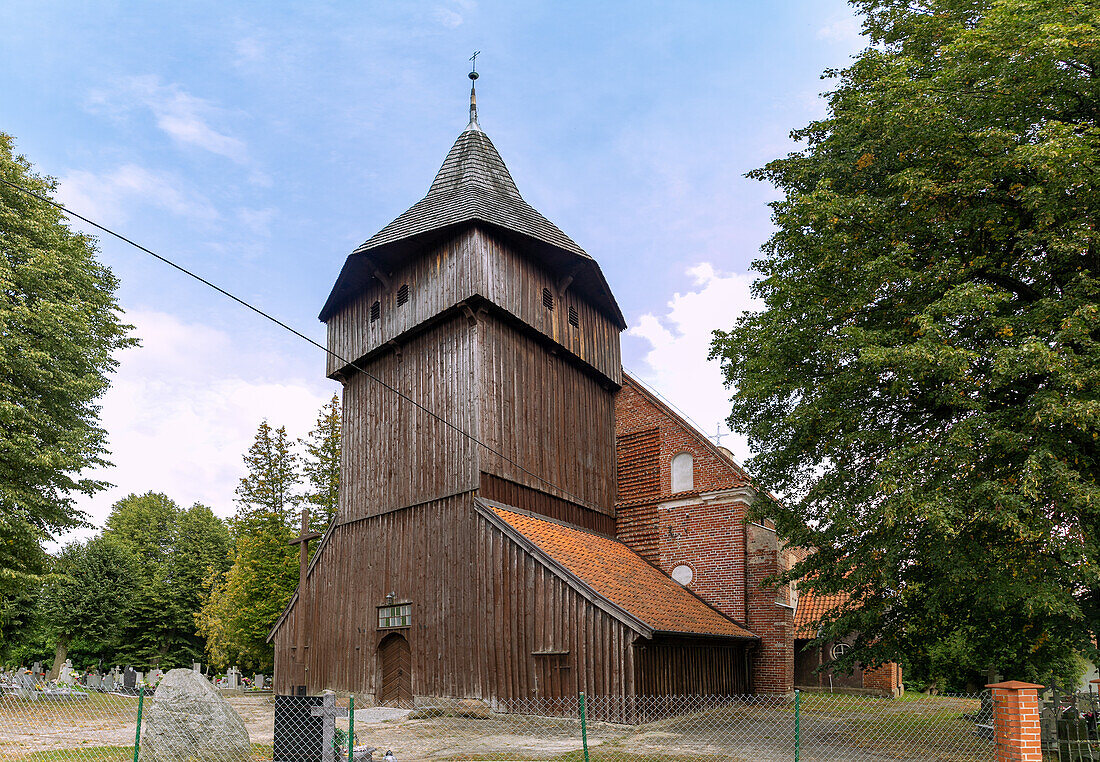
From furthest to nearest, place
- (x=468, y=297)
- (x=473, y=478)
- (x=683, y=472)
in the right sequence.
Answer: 1. (x=683, y=472)
2. (x=468, y=297)
3. (x=473, y=478)

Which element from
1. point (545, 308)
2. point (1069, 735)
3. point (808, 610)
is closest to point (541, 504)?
point (545, 308)

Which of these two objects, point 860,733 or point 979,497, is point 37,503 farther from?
point 979,497

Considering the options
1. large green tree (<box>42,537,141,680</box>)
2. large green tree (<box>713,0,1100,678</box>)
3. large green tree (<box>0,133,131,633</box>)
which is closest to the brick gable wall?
large green tree (<box>713,0,1100,678</box>)

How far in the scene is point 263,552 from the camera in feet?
106

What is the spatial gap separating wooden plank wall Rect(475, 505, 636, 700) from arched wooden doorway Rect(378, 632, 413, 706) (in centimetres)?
248

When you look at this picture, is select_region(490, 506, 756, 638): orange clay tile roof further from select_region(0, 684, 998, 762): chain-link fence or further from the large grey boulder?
the large grey boulder

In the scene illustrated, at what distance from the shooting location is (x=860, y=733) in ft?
49.1

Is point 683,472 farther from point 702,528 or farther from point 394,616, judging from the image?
point 394,616

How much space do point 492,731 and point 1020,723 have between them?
30.1ft

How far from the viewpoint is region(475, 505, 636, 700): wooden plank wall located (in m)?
15.9

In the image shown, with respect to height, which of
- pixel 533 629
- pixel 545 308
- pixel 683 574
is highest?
pixel 545 308

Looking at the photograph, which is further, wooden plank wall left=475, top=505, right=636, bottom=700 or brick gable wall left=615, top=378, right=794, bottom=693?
brick gable wall left=615, top=378, right=794, bottom=693

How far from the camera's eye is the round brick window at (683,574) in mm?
22078

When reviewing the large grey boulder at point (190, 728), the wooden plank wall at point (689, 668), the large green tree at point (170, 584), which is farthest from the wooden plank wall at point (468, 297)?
the large green tree at point (170, 584)
